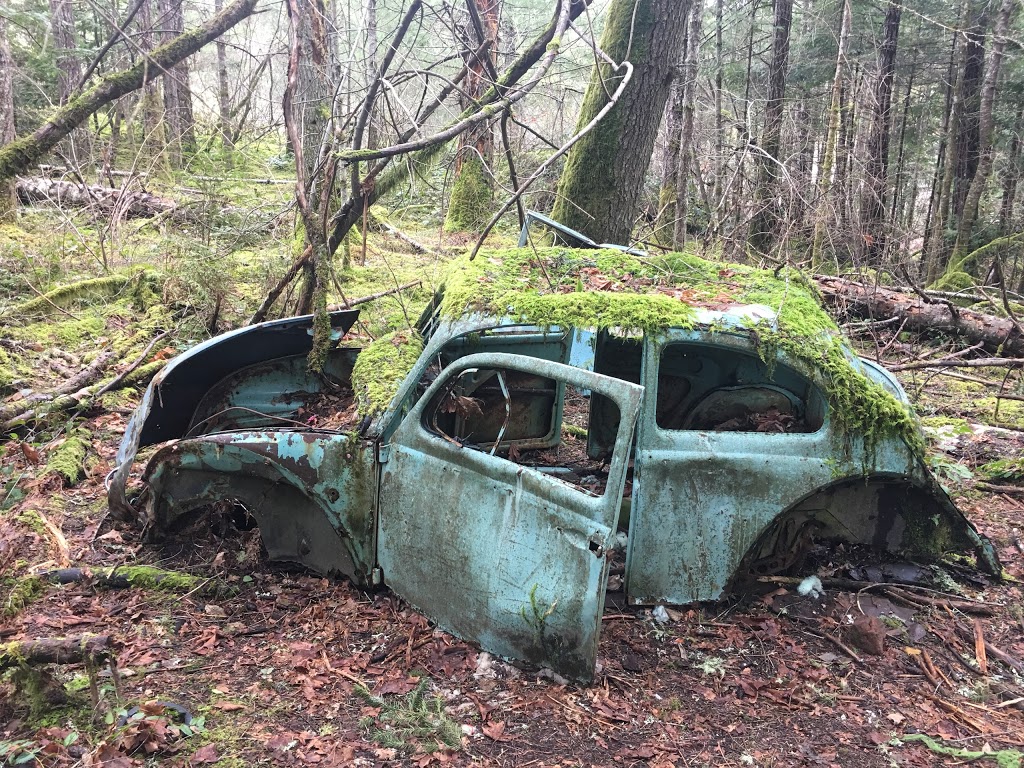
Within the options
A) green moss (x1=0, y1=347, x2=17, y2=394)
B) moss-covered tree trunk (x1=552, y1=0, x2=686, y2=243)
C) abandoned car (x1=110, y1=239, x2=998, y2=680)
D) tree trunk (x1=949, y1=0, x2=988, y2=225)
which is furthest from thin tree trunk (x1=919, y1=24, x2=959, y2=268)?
green moss (x1=0, y1=347, x2=17, y2=394)

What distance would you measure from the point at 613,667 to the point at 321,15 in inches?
214

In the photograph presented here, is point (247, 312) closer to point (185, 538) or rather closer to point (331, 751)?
point (185, 538)

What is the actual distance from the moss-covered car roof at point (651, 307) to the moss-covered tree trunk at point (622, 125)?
2.94 meters

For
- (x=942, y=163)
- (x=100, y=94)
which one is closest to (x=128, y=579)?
(x=100, y=94)

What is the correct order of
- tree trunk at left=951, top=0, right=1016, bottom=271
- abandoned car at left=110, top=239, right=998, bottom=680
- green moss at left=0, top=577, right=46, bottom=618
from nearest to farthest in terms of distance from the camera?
abandoned car at left=110, top=239, right=998, bottom=680, green moss at left=0, top=577, right=46, bottom=618, tree trunk at left=951, top=0, right=1016, bottom=271

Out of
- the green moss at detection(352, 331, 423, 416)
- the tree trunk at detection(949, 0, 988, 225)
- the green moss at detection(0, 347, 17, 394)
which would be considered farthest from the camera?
the tree trunk at detection(949, 0, 988, 225)

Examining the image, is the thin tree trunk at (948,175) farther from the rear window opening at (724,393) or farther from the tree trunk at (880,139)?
the rear window opening at (724,393)

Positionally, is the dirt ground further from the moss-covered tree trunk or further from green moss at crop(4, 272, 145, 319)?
the moss-covered tree trunk

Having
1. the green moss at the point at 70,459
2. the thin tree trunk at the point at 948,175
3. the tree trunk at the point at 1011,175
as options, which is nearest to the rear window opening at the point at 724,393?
the green moss at the point at 70,459

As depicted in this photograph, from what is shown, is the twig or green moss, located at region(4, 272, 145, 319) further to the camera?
green moss, located at region(4, 272, 145, 319)

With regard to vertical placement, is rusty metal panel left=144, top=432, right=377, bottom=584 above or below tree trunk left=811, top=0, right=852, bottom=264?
below

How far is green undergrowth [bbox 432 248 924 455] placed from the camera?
3.30 metres

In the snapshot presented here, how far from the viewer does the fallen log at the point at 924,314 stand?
7.77 m

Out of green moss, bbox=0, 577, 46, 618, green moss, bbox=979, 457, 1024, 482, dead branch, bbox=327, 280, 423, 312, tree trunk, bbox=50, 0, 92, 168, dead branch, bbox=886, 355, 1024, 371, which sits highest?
tree trunk, bbox=50, 0, 92, 168
